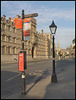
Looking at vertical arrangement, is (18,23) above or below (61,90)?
above

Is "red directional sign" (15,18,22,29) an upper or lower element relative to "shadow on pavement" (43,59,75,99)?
upper

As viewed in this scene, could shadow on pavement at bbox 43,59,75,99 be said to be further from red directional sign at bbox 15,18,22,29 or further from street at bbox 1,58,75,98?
red directional sign at bbox 15,18,22,29

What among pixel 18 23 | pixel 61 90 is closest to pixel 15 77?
pixel 61 90

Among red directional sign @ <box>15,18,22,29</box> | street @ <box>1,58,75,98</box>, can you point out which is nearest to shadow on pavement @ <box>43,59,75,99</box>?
street @ <box>1,58,75,98</box>

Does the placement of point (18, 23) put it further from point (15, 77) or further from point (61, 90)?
point (15, 77)

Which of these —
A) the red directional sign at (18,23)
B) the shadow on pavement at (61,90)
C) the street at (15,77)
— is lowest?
the street at (15,77)

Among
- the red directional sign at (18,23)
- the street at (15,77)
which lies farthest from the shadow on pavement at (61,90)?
the red directional sign at (18,23)

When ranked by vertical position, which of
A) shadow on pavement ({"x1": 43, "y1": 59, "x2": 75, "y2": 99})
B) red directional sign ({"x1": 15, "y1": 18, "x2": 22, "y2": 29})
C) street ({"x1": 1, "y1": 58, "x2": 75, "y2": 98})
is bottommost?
street ({"x1": 1, "y1": 58, "x2": 75, "y2": 98})

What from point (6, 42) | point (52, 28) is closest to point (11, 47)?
point (6, 42)

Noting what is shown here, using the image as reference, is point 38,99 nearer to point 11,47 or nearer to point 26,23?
point 26,23

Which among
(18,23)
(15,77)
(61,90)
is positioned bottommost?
(15,77)

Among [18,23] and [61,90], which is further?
[61,90]

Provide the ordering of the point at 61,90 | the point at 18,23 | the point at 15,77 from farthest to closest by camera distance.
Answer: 1. the point at 15,77
2. the point at 61,90
3. the point at 18,23

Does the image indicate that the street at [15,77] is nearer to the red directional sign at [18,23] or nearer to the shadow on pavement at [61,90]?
the shadow on pavement at [61,90]
